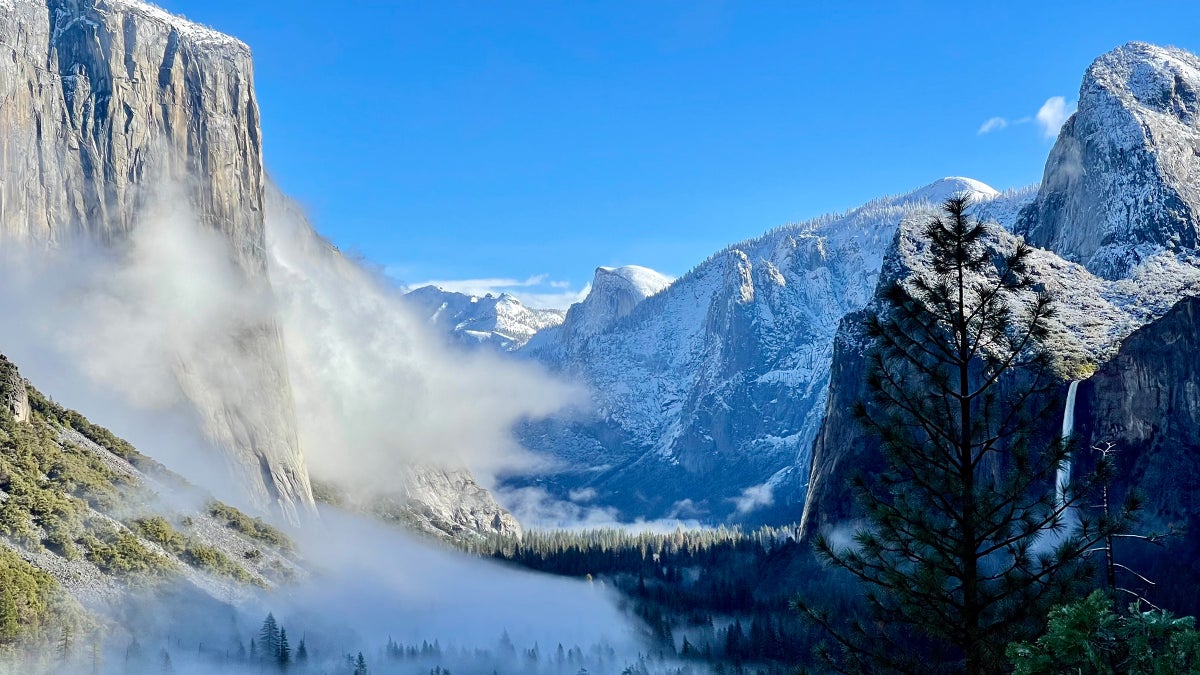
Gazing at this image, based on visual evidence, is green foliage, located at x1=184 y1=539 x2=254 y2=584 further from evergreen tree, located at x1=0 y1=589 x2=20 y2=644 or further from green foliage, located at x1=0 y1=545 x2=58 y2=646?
evergreen tree, located at x1=0 y1=589 x2=20 y2=644

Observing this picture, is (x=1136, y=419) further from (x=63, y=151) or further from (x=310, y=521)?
(x=63, y=151)

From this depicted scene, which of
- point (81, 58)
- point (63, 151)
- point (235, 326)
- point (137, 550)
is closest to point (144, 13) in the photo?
point (81, 58)

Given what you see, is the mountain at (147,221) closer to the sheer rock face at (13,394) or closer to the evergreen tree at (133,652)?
the sheer rock face at (13,394)

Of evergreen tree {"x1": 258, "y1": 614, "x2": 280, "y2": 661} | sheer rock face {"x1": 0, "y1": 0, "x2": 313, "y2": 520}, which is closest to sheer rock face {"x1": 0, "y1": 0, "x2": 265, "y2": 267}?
sheer rock face {"x1": 0, "y1": 0, "x2": 313, "y2": 520}

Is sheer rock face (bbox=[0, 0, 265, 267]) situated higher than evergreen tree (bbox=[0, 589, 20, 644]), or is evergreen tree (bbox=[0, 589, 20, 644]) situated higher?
sheer rock face (bbox=[0, 0, 265, 267])

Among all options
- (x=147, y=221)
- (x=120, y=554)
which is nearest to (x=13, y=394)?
(x=120, y=554)

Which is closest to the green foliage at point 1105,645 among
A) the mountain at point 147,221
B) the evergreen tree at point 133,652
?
the evergreen tree at point 133,652
